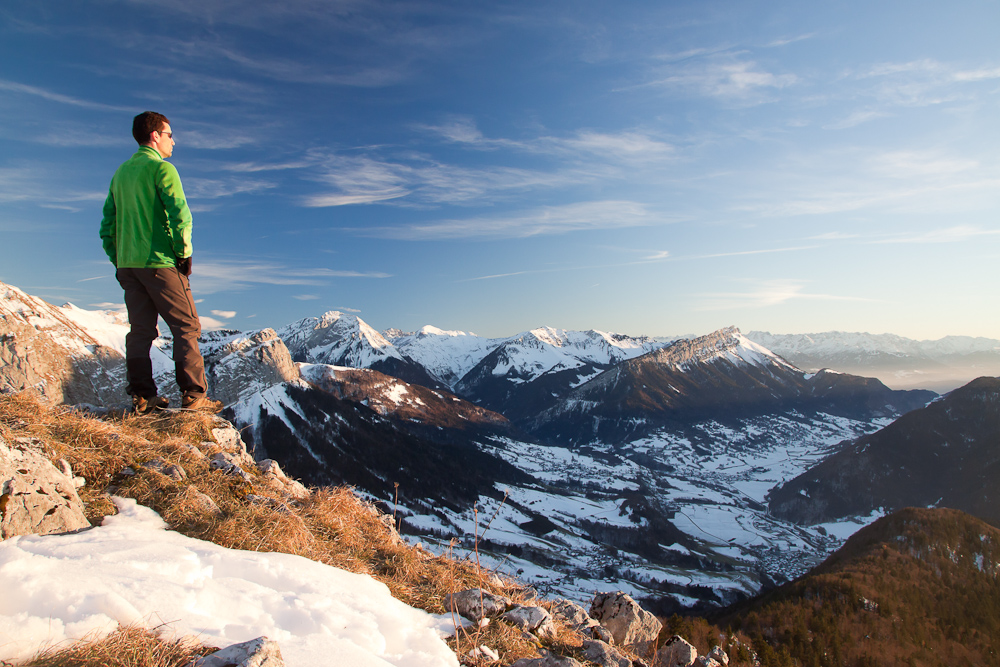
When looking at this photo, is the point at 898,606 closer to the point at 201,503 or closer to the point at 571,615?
the point at 571,615

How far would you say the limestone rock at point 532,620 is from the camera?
5.75m

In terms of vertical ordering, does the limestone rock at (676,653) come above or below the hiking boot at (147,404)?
below

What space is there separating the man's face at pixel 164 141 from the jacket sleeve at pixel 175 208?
2.26 ft

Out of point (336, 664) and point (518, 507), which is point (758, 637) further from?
point (518, 507)

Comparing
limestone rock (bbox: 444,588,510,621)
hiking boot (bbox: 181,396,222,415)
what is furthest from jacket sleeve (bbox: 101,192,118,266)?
limestone rock (bbox: 444,588,510,621)

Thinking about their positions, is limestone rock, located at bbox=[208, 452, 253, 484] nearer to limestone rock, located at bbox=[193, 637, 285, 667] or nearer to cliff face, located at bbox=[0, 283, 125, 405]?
limestone rock, located at bbox=[193, 637, 285, 667]

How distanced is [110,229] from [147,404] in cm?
357

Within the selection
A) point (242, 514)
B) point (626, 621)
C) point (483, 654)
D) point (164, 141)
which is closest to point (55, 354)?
point (164, 141)

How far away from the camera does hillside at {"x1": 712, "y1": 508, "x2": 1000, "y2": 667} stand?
92500 millimetres

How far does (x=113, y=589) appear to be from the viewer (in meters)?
3.62

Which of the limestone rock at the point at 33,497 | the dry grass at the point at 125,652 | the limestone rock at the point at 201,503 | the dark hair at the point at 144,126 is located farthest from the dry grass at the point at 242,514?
the dark hair at the point at 144,126

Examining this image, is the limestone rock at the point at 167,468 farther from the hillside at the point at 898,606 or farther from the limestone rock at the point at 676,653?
the hillside at the point at 898,606

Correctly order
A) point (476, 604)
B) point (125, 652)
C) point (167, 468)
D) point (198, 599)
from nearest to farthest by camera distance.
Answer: point (125, 652) < point (198, 599) < point (476, 604) < point (167, 468)

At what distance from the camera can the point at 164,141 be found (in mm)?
8414
